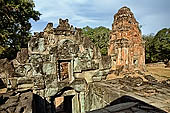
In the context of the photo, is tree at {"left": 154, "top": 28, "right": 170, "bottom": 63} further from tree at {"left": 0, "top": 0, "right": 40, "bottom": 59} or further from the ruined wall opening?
the ruined wall opening

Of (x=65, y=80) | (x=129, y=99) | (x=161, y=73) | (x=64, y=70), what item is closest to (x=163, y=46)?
(x=161, y=73)

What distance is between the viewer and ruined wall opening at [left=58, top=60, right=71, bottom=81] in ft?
21.5

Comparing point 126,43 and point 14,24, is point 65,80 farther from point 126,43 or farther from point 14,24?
point 126,43

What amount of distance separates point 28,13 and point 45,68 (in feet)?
34.6

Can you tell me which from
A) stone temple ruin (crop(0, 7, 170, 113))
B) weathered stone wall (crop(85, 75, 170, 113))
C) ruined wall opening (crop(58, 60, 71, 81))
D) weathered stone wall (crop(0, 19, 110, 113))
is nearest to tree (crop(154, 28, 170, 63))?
stone temple ruin (crop(0, 7, 170, 113))

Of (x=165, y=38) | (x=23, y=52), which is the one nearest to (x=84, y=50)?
(x=23, y=52)

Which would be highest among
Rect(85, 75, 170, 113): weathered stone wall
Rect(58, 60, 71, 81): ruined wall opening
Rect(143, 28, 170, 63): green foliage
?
Rect(143, 28, 170, 63): green foliage

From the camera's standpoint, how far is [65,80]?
656 centimetres

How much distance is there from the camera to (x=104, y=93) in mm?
5852

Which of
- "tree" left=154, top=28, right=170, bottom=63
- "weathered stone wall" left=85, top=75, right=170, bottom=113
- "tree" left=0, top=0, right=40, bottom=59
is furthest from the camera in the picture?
"tree" left=154, top=28, right=170, bottom=63

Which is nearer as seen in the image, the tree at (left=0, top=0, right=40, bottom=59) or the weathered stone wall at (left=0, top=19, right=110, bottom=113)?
the weathered stone wall at (left=0, top=19, right=110, bottom=113)

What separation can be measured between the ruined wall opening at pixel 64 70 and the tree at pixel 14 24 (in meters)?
6.98

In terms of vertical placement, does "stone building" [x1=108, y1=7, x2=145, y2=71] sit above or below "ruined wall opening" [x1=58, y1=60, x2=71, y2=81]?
above

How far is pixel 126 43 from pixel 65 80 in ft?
40.5
